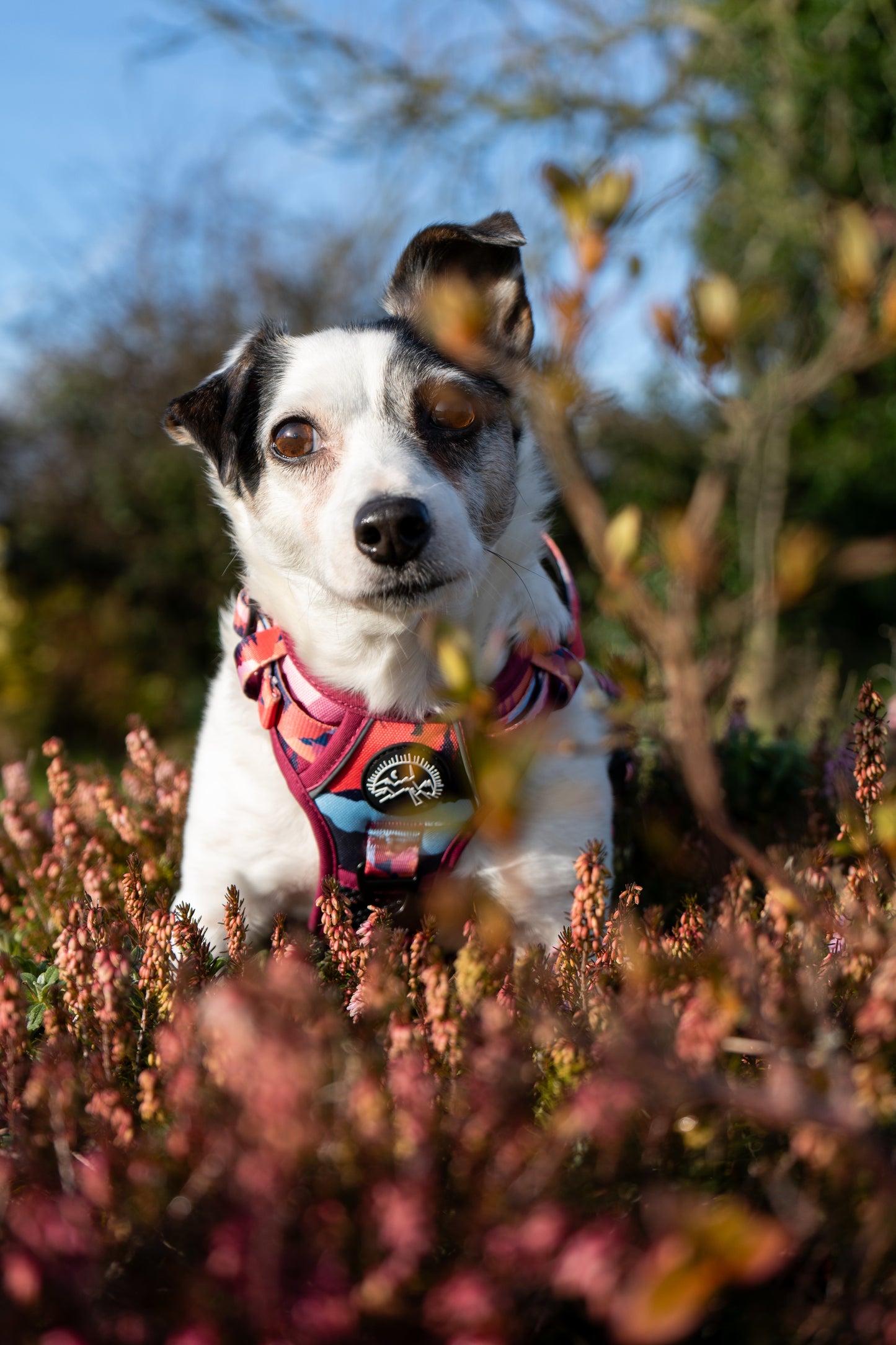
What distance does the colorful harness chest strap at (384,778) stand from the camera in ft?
7.94

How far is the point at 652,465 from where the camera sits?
10695 mm

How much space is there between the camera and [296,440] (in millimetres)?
2631

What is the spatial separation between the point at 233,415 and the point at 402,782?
3.81 feet

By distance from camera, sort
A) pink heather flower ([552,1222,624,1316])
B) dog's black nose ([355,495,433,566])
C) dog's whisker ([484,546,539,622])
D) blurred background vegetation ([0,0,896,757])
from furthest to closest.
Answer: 1. blurred background vegetation ([0,0,896,757])
2. dog's whisker ([484,546,539,622])
3. dog's black nose ([355,495,433,566])
4. pink heather flower ([552,1222,624,1316])

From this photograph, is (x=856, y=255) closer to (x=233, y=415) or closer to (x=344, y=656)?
(x=344, y=656)

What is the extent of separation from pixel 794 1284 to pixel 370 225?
11.5 m

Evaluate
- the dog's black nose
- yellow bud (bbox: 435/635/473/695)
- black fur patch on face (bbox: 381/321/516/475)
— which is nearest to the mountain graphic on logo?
the dog's black nose

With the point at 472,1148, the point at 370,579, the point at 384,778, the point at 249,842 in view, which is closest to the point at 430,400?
the point at 370,579

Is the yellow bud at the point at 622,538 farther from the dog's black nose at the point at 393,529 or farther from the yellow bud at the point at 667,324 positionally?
the dog's black nose at the point at 393,529

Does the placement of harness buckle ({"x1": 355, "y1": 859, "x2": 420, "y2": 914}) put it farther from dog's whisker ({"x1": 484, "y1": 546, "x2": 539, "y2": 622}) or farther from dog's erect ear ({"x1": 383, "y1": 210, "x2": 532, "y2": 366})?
dog's erect ear ({"x1": 383, "y1": 210, "x2": 532, "y2": 366})

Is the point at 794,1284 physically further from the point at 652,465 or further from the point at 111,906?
the point at 652,465

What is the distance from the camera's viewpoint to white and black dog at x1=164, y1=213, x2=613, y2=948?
8.12ft

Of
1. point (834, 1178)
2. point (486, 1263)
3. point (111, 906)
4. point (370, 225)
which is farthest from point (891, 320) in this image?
point (370, 225)

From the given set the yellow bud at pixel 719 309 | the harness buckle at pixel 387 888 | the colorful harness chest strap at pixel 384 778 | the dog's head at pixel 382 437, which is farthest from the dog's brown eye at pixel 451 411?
the yellow bud at pixel 719 309
